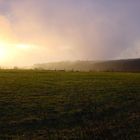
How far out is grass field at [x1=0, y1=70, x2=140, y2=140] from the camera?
22.7 meters

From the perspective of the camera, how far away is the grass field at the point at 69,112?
Answer: 2272 cm

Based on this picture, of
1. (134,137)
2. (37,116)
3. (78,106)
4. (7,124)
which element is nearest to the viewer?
(134,137)

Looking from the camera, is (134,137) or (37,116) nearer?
(134,137)

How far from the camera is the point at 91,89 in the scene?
38.2 metres

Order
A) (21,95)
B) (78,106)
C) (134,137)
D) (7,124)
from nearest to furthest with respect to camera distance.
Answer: (134,137)
(7,124)
(78,106)
(21,95)

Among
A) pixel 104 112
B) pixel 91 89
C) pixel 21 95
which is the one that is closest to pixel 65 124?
pixel 104 112

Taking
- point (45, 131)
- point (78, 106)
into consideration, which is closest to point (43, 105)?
point (78, 106)

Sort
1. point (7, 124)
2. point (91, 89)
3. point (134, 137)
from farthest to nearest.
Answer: point (91, 89) → point (7, 124) → point (134, 137)

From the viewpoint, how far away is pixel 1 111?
91.7 ft

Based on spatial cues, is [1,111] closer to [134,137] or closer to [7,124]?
[7,124]

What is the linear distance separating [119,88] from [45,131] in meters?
17.2

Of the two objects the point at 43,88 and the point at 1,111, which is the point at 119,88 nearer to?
the point at 43,88

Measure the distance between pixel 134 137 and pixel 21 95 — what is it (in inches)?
568

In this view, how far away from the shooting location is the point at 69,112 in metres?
27.8
